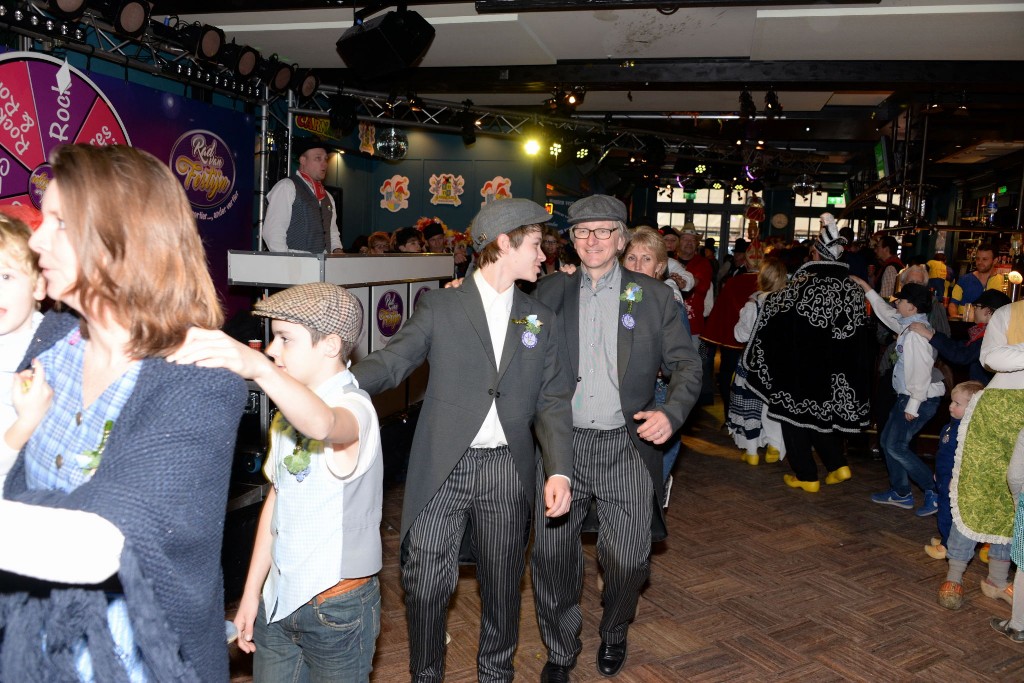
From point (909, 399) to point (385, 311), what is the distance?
344 cm

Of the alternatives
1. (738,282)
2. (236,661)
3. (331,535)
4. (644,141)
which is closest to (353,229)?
(644,141)

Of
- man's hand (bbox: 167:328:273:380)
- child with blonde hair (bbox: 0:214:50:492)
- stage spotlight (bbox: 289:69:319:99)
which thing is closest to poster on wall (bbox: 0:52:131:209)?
stage spotlight (bbox: 289:69:319:99)

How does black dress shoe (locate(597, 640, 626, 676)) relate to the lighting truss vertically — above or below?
below

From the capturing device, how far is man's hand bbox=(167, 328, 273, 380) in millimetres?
1220

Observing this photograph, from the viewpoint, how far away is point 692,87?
8.83 metres

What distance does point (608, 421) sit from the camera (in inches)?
117

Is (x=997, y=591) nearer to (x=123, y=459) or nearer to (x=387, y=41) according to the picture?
(x=123, y=459)

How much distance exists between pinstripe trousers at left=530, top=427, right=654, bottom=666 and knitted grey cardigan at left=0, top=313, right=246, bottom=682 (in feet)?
5.96

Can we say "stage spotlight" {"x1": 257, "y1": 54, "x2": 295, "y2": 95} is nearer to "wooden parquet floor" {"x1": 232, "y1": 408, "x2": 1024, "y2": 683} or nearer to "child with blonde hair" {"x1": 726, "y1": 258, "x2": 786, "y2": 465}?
"wooden parquet floor" {"x1": 232, "y1": 408, "x2": 1024, "y2": 683}

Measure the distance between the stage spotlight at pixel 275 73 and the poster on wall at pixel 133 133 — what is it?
25.0 inches

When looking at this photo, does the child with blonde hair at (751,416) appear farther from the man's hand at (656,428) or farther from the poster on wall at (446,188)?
the poster on wall at (446,188)

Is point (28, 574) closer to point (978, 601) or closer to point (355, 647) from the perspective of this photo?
point (355, 647)

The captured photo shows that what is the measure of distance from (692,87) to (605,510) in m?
6.99

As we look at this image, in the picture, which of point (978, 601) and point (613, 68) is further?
point (613, 68)
